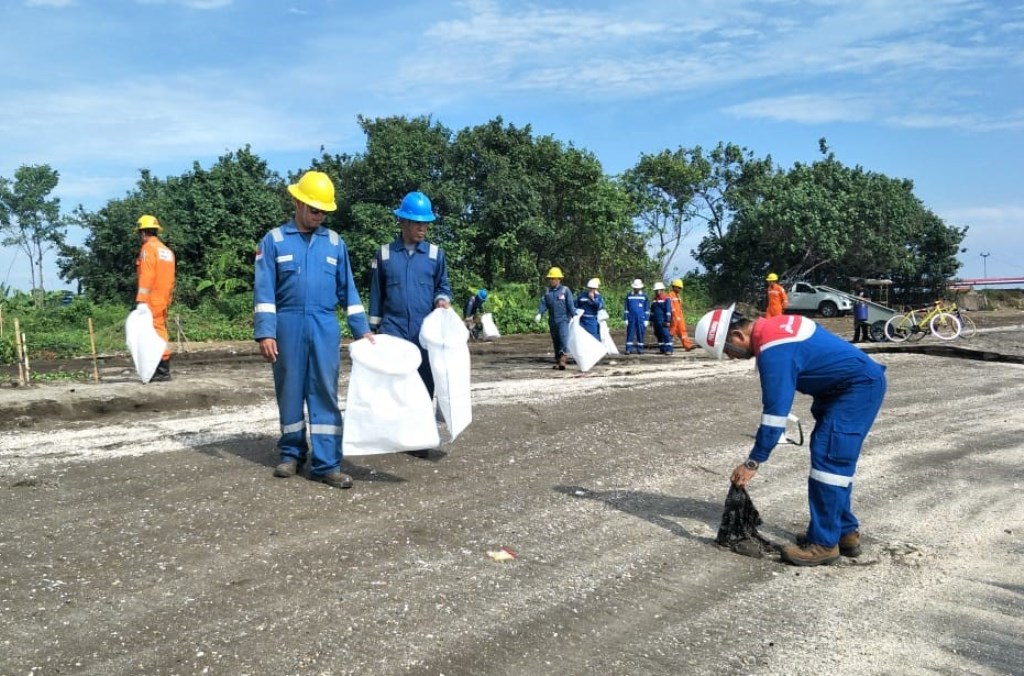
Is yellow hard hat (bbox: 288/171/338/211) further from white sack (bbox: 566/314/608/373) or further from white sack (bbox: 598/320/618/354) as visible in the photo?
white sack (bbox: 598/320/618/354)

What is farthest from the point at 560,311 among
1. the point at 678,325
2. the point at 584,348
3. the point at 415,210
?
the point at 415,210

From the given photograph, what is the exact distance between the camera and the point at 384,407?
19.2ft

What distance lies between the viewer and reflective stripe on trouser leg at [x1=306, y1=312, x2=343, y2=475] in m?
5.80

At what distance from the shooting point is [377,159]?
26406 millimetres

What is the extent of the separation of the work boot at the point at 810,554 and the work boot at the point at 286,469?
331 cm

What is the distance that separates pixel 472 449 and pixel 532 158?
76.7ft

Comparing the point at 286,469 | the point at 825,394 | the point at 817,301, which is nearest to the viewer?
the point at 825,394

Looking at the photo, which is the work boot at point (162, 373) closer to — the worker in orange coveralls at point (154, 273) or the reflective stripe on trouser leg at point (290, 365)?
the worker in orange coveralls at point (154, 273)

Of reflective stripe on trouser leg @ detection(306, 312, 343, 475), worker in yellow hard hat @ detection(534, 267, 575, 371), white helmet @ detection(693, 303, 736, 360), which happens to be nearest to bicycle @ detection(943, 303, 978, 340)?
worker in yellow hard hat @ detection(534, 267, 575, 371)

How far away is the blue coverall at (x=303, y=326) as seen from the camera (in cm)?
573

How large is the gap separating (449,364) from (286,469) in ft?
4.51

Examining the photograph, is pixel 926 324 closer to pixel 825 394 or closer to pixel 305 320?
pixel 825 394

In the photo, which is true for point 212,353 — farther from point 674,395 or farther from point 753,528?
point 753,528

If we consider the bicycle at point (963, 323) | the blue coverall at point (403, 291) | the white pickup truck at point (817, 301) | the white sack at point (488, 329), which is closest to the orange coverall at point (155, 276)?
the blue coverall at point (403, 291)
